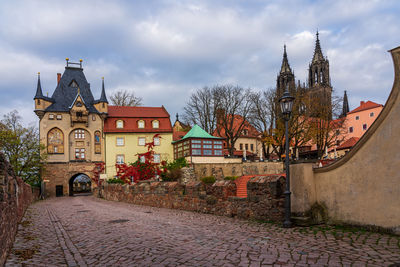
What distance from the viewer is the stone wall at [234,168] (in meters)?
38.6

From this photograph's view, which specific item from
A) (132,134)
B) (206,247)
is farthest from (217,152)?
(206,247)

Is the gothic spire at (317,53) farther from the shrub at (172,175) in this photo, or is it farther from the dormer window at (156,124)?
the shrub at (172,175)

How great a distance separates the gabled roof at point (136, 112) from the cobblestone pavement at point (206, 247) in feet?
124

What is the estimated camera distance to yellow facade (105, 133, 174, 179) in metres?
43.2

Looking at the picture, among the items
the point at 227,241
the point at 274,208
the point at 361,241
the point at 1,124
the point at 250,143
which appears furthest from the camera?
the point at 250,143

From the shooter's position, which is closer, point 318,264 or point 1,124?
point 318,264

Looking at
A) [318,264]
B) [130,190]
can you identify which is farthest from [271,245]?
[130,190]

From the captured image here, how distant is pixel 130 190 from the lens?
19719 mm

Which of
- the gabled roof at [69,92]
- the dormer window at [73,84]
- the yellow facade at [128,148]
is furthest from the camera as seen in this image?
the dormer window at [73,84]

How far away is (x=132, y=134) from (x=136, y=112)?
367 centimetres

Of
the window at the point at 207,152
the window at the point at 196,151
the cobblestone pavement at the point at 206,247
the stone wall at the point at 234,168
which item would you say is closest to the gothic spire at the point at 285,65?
the stone wall at the point at 234,168

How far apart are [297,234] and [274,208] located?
1782 millimetres

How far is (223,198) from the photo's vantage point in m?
10.9

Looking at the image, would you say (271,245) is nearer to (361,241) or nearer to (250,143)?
(361,241)
